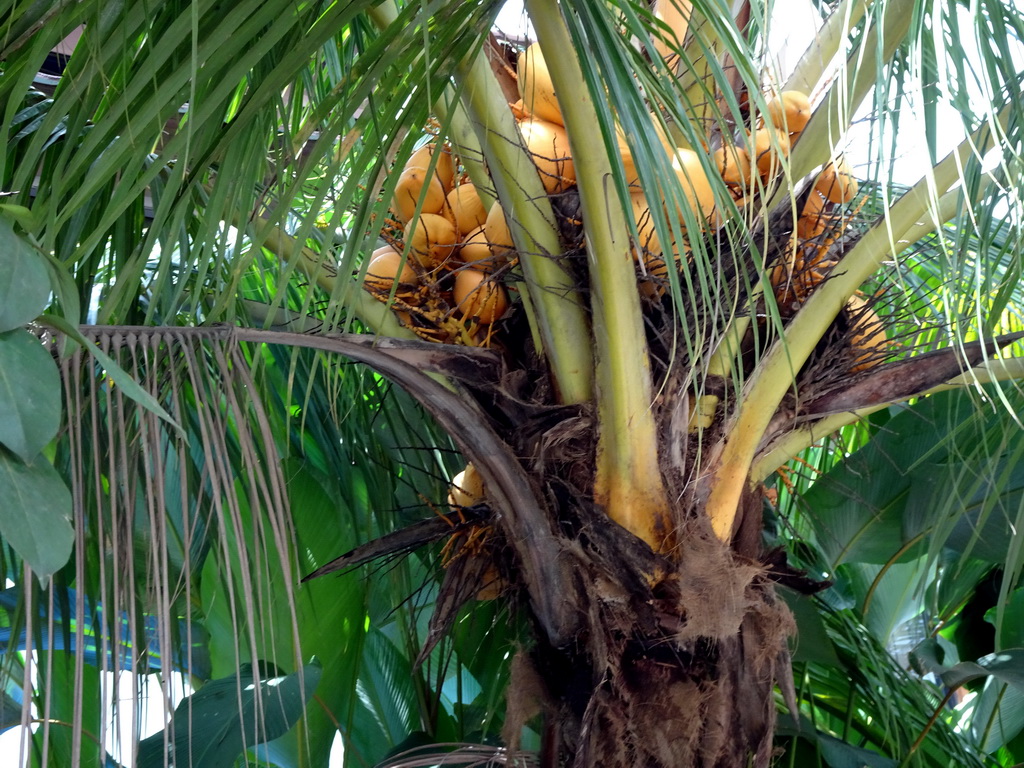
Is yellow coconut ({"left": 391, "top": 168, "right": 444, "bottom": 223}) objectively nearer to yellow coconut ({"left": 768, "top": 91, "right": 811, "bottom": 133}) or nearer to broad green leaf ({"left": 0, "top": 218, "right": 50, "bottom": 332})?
yellow coconut ({"left": 768, "top": 91, "right": 811, "bottom": 133})

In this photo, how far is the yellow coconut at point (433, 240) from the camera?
2.95ft

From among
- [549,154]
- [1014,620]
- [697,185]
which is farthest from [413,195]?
[1014,620]

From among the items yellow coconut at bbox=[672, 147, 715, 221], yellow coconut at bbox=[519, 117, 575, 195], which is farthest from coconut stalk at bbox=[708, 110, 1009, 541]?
yellow coconut at bbox=[519, 117, 575, 195]

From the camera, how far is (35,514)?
0.35 metres

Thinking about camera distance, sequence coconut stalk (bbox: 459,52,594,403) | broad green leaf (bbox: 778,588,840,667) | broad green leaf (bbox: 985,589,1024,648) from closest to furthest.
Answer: coconut stalk (bbox: 459,52,594,403) < broad green leaf (bbox: 778,588,840,667) < broad green leaf (bbox: 985,589,1024,648)

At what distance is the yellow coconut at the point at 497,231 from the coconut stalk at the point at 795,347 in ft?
0.81

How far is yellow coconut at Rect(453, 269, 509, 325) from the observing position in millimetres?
882

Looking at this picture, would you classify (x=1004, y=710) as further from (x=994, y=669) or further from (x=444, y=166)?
(x=444, y=166)

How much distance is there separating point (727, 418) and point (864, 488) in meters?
0.71

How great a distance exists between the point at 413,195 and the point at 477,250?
9cm

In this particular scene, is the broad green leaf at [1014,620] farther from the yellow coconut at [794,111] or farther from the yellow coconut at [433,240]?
the yellow coconut at [433,240]

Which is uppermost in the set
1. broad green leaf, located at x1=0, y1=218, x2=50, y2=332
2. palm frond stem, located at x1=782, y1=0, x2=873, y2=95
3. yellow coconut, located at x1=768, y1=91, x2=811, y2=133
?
palm frond stem, located at x1=782, y1=0, x2=873, y2=95

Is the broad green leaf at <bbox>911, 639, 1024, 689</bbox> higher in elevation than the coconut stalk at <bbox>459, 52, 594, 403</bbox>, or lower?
lower

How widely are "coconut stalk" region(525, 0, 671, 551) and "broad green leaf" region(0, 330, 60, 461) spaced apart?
387 millimetres
